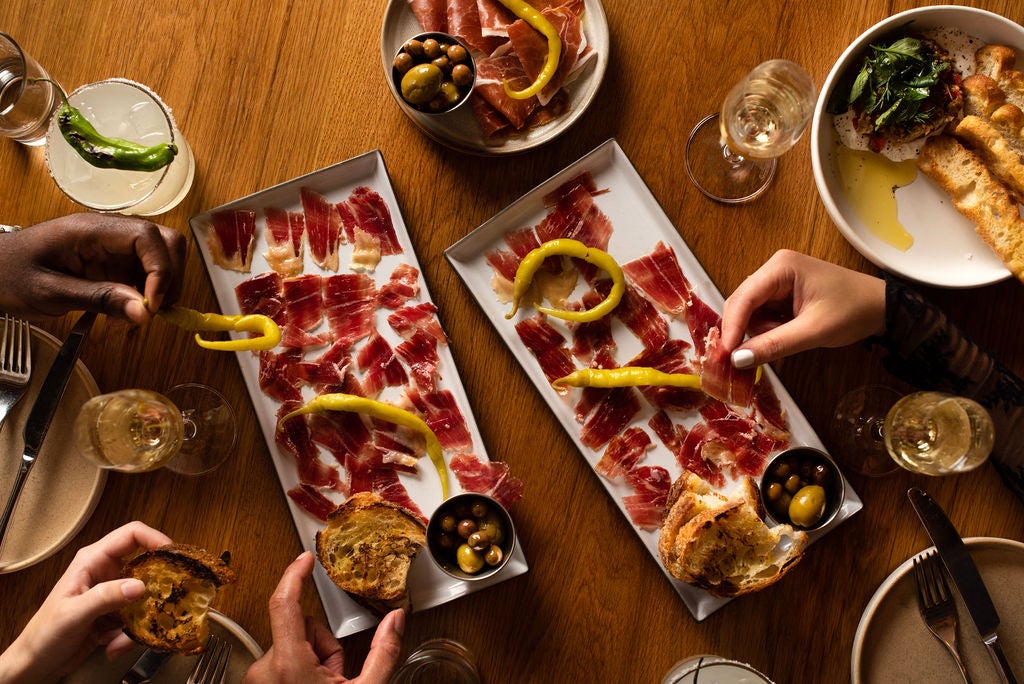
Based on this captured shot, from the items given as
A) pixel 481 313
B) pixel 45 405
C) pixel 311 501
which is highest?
pixel 45 405

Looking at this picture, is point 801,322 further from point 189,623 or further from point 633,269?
point 189,623

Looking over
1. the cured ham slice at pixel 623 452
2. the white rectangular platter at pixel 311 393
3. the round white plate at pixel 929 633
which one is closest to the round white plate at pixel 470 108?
the white rectangular platter at pixel 311 393

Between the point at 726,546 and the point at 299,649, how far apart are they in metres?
1.07

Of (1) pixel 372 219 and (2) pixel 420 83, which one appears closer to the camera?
(2) pixel 420 83

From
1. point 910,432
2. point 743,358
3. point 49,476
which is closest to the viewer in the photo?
point 743,358

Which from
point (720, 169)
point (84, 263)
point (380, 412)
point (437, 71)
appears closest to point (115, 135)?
point (84, 263)

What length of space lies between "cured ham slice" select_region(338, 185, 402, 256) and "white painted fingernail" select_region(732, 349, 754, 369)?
90cm

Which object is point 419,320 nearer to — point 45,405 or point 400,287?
point 400,287

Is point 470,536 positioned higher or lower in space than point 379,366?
lower

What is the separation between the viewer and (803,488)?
1.79 meters

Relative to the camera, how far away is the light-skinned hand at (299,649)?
1711 mm

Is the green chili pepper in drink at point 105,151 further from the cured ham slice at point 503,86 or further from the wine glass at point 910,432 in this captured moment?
the wine glass at point 910,432

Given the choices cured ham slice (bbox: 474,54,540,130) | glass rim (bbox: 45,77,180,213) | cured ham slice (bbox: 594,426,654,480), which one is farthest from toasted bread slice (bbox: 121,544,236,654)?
cured ham slice (bbox: 474,54,540,130)

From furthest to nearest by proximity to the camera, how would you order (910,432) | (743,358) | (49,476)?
(49,476)
(910,432)
(743,358)
